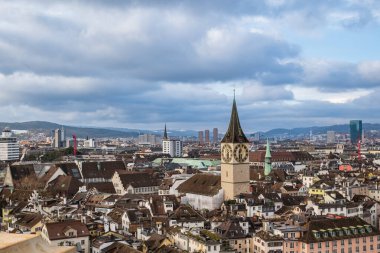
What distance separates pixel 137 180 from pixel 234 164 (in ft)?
70.6

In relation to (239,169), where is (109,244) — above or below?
below

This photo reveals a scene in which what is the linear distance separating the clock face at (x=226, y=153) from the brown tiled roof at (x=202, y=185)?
3397mm

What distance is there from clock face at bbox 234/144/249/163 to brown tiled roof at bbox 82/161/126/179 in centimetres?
3432

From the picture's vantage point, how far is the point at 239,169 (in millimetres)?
74750

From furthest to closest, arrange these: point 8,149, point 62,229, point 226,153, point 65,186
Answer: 1. point 8,149
2. point 65,186
3. point 226,153
4. point 62,229

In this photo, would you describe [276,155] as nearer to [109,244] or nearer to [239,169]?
[239,169]

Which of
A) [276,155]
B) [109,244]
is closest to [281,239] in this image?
[109,244]

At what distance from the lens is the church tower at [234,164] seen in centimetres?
7369

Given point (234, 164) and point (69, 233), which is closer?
point (69, 233)

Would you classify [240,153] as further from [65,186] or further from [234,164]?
[65,186]

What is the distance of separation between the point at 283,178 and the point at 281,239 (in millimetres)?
54083

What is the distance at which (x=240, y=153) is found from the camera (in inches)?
2992

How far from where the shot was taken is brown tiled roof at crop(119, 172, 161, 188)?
8719cm

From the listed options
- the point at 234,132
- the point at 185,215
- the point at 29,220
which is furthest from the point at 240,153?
the point at 29,220
